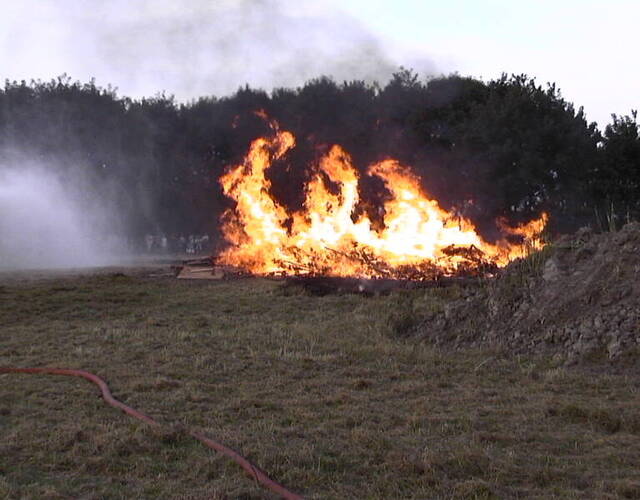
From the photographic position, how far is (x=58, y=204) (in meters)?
40.4

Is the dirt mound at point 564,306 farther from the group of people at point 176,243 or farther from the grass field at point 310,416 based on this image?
the group of people at point 176,243

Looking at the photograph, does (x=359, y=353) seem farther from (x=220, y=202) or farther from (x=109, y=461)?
(x=220, y=202)

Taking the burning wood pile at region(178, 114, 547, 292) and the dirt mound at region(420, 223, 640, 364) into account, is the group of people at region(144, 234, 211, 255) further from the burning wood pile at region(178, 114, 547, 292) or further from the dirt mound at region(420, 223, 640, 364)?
the dirt mound at region(420, 223, 640, 364)

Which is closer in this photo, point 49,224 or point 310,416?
point 310,416

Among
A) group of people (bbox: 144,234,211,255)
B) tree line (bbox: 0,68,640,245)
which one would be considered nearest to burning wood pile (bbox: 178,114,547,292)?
tree line (bbox: 0,68,640,245)

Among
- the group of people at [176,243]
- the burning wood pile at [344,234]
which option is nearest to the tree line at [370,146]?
the group of people at [176,243]

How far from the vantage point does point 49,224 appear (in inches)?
1507

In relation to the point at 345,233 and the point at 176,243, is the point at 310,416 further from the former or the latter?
the point at 176,243

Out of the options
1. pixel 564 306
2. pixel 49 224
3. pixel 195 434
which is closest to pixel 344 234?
pixel 564 306

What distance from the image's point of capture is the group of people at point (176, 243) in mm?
43656

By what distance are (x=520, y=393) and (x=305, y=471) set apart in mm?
3433

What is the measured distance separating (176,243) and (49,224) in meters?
8.54

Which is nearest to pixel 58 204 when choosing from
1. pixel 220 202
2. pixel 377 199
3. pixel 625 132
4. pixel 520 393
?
pixel 220 202

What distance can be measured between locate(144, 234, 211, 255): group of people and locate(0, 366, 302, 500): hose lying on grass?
114 feet
